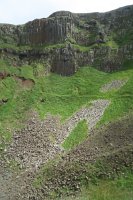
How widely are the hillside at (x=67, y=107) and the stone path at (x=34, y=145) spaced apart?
14 cm

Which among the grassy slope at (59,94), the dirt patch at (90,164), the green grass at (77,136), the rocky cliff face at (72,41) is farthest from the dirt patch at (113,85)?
the dirt patch at (90,164)

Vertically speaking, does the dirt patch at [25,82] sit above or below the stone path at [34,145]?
above

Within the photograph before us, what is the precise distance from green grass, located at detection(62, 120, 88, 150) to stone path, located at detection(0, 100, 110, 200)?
0.79 meters

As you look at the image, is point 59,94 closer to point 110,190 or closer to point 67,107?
point 67,107

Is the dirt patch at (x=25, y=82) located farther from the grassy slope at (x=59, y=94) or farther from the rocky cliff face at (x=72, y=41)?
the rocky cliff face at (x=72, y=41)

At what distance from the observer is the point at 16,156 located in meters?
65.9

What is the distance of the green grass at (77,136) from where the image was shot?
67250mm

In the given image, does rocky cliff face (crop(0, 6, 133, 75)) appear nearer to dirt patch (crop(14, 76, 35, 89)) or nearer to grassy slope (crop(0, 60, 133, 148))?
grassy slope (crop(0, 60, 133, 148))

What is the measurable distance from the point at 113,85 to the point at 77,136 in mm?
20308

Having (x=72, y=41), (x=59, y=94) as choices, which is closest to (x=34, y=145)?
(x=59, y=94)

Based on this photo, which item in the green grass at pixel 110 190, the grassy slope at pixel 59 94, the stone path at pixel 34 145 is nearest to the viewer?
the green grass at pixel 110 190

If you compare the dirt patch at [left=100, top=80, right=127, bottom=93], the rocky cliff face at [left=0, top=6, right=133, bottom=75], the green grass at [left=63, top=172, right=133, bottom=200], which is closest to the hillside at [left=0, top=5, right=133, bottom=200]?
the dirt patch at [left=100, top=80, right=127, bottom=93]

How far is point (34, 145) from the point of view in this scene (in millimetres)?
67938

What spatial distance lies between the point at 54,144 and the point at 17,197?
14.4 meters
